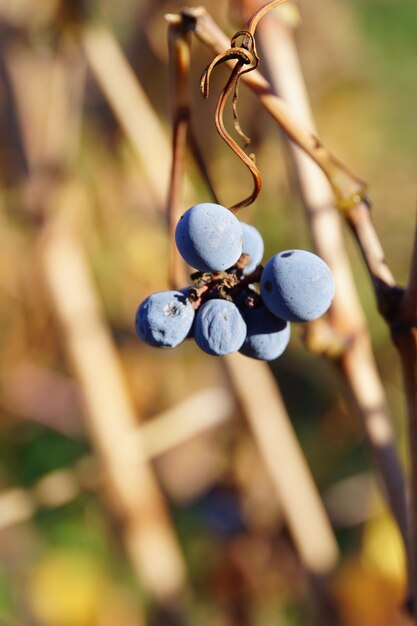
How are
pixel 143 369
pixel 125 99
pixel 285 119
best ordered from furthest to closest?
pixel 143 369 < pixel 125 99 < pixel 285 119

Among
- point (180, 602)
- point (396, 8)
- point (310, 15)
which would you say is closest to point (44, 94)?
point (310, 15)

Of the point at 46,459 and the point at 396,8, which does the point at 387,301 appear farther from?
the point at 396,8

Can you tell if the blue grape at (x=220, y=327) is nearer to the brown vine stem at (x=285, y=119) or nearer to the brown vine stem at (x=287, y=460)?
the brown vine stem at (x=285, y=119)

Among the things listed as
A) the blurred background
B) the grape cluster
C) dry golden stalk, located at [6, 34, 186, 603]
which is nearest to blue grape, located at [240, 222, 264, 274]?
the grape cluster

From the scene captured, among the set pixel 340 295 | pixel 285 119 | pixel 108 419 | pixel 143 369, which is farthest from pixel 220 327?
pixel 143 369

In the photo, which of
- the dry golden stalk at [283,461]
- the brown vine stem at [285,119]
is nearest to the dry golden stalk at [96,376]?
the dry golden stalk at [283,461]

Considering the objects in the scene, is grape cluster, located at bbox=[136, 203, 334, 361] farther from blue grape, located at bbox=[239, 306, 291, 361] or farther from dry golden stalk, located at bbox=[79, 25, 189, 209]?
dry golden stalk, located at bbox=[79, 25, 189, 209]

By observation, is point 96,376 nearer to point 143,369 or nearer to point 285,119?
point 143,369
